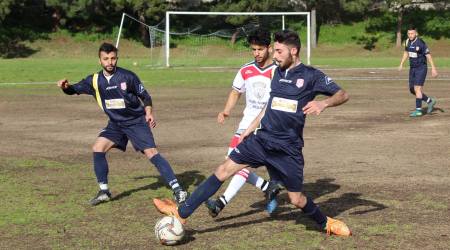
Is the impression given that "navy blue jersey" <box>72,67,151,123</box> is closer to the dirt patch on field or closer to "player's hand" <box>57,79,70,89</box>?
"player's hand" <box>57,79,70,89</box>

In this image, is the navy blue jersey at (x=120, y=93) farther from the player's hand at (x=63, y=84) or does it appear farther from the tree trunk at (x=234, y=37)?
the tree trunk at (x=234, y=37)

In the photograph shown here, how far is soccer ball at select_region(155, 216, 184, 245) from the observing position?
21.1 feet

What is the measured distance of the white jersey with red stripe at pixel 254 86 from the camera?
8078 millimetres

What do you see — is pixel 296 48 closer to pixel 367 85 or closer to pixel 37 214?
pixel 37 214

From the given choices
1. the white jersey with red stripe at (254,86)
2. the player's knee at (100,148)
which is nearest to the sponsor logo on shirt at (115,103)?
the player's knee at (100,148)

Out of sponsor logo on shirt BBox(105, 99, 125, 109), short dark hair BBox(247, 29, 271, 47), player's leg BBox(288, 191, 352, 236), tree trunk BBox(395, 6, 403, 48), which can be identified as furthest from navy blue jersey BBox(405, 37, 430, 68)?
tree trunk BBox(395, 6, 403, 48)

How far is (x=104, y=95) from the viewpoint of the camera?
27.7 ft

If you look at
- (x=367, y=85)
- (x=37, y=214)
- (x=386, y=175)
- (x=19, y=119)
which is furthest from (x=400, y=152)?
(x=367, y=85)

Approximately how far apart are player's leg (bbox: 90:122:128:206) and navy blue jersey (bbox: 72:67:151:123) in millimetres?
189

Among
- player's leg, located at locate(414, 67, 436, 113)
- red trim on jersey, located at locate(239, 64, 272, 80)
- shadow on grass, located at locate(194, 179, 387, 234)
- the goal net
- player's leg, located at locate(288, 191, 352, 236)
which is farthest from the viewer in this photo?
the goal net

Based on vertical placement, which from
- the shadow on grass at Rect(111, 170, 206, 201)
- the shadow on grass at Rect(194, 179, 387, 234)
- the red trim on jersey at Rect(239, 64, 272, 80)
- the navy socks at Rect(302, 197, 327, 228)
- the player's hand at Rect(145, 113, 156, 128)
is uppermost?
the red trim on jersey at Rect(239, 64, 272, 80)

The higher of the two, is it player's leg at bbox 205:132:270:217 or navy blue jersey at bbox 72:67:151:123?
navy blue jersey at bbox 72:67:151:123

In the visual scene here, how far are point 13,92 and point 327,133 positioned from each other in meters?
13.9

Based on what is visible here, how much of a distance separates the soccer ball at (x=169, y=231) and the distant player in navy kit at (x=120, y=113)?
167 centimetres
